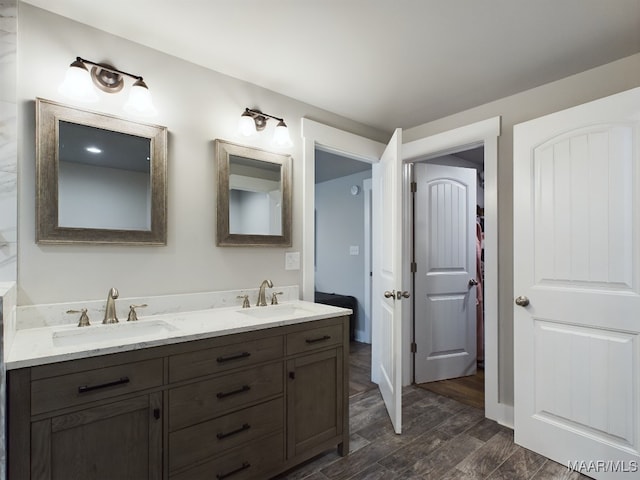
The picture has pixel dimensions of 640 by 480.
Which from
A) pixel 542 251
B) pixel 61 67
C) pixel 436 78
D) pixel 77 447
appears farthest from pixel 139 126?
pixel 542 251

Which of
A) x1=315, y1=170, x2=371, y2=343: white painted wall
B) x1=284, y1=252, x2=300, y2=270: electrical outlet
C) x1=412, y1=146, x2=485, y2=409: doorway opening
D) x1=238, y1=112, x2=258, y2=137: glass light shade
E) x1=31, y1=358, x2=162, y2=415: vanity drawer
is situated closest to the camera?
x1=31, y1=358, x2=162, y2=415: vanity drawer

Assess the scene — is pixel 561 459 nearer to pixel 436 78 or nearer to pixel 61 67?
pixel 436 78

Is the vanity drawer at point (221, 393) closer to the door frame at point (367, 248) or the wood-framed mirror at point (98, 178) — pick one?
the wood-framed mirror at point (98, 178)

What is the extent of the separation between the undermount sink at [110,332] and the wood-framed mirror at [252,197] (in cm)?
62

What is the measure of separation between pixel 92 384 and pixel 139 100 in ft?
4.49

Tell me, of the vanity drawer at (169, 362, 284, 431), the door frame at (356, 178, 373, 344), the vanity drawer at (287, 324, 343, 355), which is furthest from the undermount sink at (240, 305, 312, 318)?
the door frame at (356, 178, 373, 344)

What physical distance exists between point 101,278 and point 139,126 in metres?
0.83

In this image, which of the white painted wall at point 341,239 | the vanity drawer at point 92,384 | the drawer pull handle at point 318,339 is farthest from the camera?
the white painted wall at point 341,239

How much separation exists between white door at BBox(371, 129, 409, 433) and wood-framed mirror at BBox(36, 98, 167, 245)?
1492 mm

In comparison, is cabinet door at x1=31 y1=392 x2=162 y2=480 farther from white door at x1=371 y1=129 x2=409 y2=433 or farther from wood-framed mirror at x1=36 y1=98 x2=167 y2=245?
white door at x1=371 y1=129 x2=409 y2=433

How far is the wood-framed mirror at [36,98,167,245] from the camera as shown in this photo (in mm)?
1556

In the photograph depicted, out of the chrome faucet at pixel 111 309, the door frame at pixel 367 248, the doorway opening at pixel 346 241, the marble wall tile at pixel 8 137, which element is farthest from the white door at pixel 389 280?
the marble wall tile at pixel 8 137

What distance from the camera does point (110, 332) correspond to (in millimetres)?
1617

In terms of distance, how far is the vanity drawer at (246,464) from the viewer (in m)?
1.49
